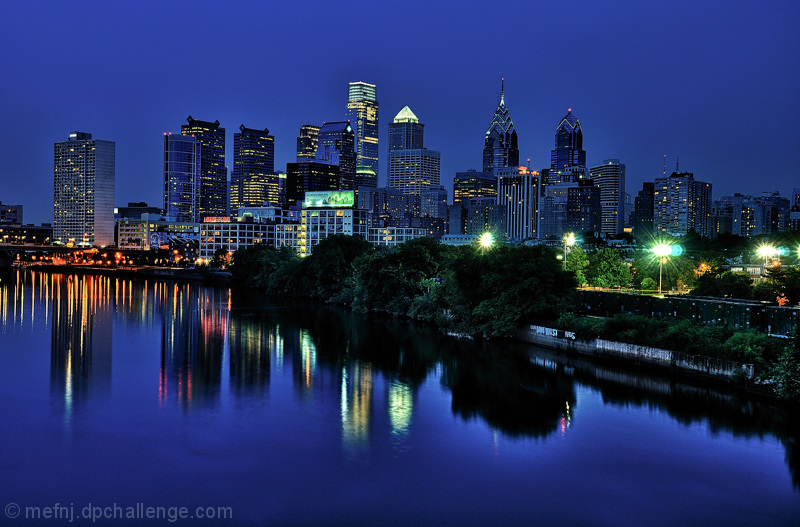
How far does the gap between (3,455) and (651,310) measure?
33.6 m

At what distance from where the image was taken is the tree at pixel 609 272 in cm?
6266

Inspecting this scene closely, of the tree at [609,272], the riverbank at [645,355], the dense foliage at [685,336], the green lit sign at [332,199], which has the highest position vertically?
the green lit sign at [332,199]

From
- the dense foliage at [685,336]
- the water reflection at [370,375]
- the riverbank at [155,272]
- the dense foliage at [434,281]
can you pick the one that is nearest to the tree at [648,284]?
the dense foliage at [434,281]

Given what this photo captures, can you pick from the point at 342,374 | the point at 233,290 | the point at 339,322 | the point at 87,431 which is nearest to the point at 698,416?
the point at 342,374

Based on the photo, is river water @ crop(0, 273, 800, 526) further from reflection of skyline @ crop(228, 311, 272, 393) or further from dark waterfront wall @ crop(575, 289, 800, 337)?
dark waterfront wall @ crop(575, 289, 800, 337)

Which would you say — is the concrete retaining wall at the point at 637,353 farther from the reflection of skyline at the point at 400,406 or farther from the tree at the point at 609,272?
the tree at the point at 609,272

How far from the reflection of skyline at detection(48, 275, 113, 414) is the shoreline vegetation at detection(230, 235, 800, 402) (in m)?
21.8

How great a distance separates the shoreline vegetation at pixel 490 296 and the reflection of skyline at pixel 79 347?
21850mm

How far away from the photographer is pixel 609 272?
63.2m

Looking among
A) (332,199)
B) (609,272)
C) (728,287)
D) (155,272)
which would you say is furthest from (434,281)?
(332,199)

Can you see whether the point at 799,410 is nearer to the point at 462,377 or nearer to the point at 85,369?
the point at 462,377

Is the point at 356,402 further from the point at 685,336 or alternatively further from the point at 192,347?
the point at 192,347

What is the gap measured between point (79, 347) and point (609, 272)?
144 feet

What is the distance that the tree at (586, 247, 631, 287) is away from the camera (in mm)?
62656
